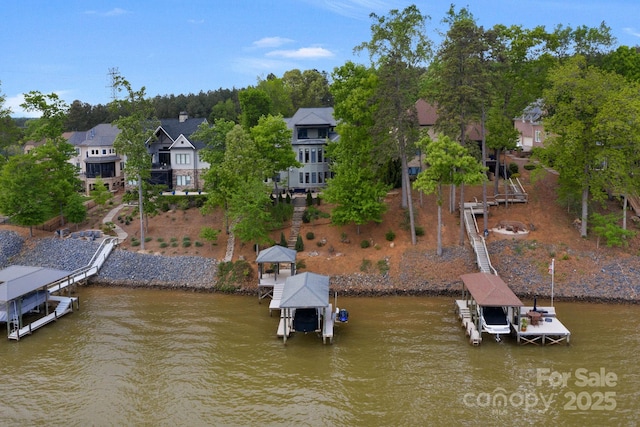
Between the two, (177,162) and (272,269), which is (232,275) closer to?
(272,269)

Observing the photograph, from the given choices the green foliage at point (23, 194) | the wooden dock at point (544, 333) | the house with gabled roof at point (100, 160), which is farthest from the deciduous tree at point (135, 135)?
the wooden dock at point (544, 333)

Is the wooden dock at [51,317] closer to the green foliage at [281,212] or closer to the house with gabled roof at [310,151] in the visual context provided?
the green foliage at [281,212]

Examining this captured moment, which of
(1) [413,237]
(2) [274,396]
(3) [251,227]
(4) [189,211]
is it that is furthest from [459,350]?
(4) [189,211]

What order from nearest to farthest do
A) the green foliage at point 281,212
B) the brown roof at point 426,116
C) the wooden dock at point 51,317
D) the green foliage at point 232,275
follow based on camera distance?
the wooden dock at point 51,317 → the green foliage at point 232,275 → the green foliage at point 281,212 → the brown roof at point 426,116

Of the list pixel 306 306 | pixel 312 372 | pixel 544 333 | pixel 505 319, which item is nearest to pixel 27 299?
pixel 306 306

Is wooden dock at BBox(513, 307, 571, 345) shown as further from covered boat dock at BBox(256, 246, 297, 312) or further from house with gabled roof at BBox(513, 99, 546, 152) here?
house with gabled roof at BBox(513, 99, 546, 152)
